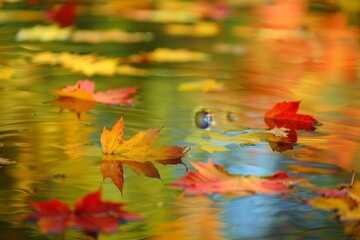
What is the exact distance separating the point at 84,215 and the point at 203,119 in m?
1.41

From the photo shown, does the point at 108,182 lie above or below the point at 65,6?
below

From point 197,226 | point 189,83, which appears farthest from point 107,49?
point 197,226

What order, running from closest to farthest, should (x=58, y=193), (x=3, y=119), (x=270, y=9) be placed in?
1. (x=58, y=193)
2. (x=3, y=119)
3. (x=270, y=9)

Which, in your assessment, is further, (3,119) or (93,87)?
(93,87)

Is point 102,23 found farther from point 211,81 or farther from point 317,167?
point 317,167

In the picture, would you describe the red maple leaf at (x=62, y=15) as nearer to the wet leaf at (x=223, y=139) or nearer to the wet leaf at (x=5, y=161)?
the wet leaf at (x=223, y=139)

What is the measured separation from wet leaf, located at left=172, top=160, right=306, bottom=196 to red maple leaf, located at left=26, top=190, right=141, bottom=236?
1.11ft

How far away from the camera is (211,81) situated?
487cm

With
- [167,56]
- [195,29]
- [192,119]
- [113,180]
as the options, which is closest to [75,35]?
[195,29]

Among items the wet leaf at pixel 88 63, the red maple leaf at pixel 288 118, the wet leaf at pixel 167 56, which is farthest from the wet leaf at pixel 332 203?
the wet leaf at pixel 167 56

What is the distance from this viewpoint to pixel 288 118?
4.16 meters

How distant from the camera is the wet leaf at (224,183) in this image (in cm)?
306

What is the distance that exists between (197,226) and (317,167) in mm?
793

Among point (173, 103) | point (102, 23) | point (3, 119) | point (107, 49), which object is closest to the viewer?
point (3, 119)
